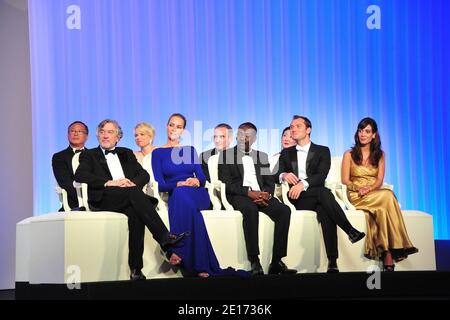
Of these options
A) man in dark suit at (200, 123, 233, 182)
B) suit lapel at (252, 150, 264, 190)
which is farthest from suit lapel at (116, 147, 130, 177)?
suit lapel at (252, 150, 264, 190)

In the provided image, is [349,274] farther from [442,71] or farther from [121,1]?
[121,1]

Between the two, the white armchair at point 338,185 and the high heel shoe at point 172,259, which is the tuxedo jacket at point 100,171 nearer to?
the high heel shoe at point 172,259

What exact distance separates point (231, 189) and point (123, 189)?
833 millimetres

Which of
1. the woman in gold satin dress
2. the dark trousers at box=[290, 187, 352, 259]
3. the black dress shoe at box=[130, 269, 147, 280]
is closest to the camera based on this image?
the black dress shoe at box=[130, 269, 147, 280]

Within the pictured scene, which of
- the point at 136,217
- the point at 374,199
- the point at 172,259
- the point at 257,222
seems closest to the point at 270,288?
the point at 257,222

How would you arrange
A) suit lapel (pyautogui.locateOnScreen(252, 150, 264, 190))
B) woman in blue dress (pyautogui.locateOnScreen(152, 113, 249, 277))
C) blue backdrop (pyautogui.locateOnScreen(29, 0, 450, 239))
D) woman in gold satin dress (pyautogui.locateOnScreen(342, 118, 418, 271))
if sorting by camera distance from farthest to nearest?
blue backdrop (pyautogui.locateOnScreen(29, 0, 450, 239))
suit lapel (pyautogui.locateOnScreen(252, 150, 264, 190))
woman in gold satin dress (pyautogui.locateOnScreen(342, 118, 418, 271))
woman in blue dress (pyautogui.locateOnScreen(152, 113, 249, 277))

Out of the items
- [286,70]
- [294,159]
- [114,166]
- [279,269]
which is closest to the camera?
[279,269]

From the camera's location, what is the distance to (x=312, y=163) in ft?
20.3

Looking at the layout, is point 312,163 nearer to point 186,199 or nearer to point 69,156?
point 186,199

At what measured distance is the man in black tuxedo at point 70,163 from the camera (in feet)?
19.5

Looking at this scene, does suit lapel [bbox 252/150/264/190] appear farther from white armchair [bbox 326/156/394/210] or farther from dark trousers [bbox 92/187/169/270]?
dark trousers [bbox 92/187/169/270]

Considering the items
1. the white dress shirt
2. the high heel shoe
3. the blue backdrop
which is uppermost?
the blue backdrop

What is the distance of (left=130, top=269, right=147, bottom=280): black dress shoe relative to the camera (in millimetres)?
5418
